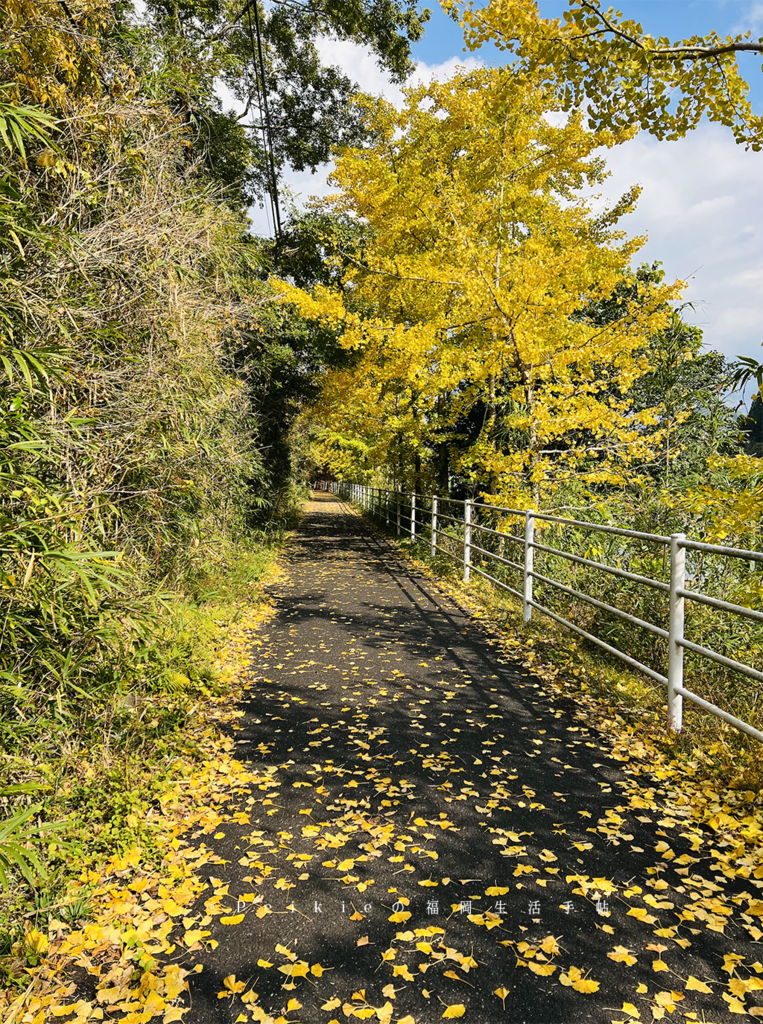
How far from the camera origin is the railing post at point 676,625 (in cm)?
399

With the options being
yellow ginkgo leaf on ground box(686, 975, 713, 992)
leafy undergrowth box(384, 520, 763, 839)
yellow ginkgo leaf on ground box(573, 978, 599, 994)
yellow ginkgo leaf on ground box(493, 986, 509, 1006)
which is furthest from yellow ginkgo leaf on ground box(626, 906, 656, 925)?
leafy undergrowth box(384, 520, 763, 839)

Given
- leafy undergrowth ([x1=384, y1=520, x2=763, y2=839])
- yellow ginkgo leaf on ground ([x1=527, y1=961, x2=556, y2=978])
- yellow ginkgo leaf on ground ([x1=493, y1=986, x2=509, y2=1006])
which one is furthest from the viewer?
leafy undergrowth ([x1=384, y1=520, x2=763, y2=839])

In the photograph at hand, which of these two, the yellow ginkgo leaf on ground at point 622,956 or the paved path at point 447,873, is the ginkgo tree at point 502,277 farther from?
the yellow ginkgo leaf on ground at point 622,956

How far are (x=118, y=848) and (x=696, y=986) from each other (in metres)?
2.53

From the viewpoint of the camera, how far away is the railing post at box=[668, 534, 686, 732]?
13.1 ft

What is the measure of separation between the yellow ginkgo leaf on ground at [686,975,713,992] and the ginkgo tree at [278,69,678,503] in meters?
6.02

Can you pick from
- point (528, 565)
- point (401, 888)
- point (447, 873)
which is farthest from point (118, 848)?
point (528, 565)

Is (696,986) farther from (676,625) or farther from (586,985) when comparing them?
(676,625)

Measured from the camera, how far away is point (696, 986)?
2.17 meters

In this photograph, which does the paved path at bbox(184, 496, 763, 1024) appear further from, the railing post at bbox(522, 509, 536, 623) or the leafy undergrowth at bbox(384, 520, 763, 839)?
the railing post at bbox(522, 509, 536, 623)

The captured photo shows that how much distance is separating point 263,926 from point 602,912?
1.38 meters

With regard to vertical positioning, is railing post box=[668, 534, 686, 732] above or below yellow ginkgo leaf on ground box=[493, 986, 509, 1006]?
above

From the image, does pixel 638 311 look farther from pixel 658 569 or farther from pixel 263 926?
pixel 263 926

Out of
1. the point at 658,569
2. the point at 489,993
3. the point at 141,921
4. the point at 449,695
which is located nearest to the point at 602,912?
the point at 489,993
